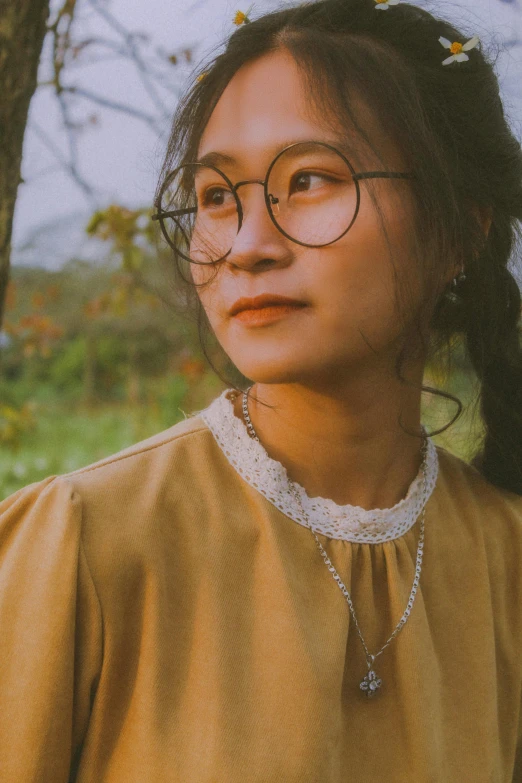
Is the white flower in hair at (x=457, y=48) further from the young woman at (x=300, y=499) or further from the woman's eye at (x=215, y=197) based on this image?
the woman's eye at (x=215, y=197)

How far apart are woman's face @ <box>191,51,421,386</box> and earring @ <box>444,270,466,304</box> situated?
0.26 metres

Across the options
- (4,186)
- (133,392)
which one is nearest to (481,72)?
(4,186)

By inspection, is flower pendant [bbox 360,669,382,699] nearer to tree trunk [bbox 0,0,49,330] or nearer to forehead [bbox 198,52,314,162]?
forehead [bbox 198,52,314,162]

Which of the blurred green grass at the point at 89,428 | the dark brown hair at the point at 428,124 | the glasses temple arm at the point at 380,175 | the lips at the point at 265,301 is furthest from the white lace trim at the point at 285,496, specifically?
the blurred green grass at the point at 89,428

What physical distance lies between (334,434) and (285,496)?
153mm

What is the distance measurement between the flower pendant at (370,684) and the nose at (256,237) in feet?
2.42

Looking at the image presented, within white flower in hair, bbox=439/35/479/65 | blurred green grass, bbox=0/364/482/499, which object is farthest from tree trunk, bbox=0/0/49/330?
blurred green grass, bbox=0/364/482/499

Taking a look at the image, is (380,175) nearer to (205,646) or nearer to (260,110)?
(260,110)

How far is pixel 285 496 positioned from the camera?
4.73ft

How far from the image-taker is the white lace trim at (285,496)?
1.44m

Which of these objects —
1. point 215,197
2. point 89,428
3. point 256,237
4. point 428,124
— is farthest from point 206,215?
point 89,428

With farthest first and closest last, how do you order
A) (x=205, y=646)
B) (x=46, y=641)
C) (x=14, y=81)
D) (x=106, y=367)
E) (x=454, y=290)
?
(x=106, y=367)
(x=454, y=290)
(x=14, y=81)
(x=205, y=646)
(x=46, y=641)

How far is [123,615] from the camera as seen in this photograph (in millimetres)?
1230

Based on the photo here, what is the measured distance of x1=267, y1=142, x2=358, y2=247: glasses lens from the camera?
4.25 ft
